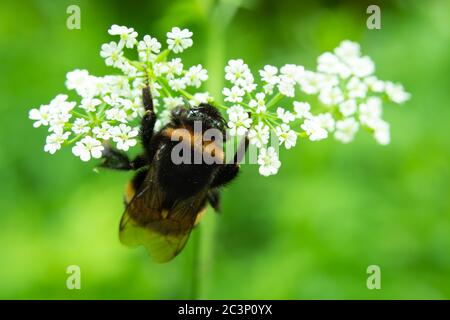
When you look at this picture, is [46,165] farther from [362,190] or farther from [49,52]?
[362,190]

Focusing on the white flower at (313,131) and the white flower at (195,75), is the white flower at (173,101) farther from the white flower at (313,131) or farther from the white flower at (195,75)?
the white flower at (313,131)

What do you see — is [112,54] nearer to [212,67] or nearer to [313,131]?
[313,131]

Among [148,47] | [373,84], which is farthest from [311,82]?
[148,47]

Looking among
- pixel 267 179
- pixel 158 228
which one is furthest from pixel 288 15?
pixel 158 228

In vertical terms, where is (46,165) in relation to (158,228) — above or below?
above

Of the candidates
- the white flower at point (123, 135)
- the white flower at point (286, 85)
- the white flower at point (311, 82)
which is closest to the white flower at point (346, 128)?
the white flower at point (311, 82)

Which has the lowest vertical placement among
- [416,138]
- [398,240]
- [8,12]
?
[398,240]

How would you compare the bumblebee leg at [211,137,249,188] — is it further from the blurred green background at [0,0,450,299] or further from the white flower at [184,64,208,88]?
the blurred green background at [0,0,450,299]
